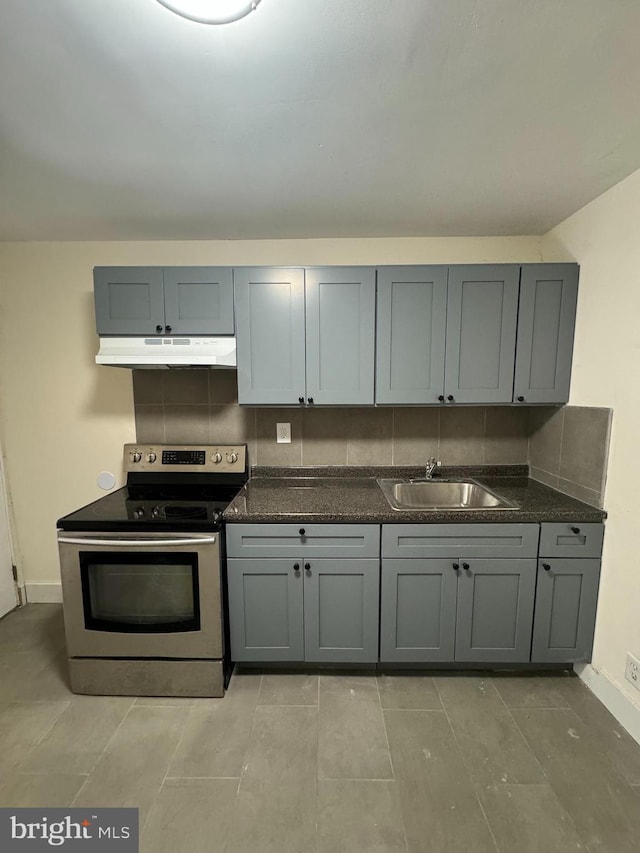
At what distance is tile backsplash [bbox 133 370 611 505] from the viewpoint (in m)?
2.24

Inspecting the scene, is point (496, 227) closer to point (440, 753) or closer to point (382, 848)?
point (440, 753)

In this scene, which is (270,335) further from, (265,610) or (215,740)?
(215,740)

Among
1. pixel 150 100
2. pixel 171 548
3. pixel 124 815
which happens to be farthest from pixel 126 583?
pixel 150 100

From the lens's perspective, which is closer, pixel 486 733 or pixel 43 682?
pixel 486 733

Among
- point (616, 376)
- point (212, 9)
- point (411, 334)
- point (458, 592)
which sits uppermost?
point (212, 9)

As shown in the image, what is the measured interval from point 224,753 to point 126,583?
823mm

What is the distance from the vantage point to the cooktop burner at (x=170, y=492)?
63.1 inches

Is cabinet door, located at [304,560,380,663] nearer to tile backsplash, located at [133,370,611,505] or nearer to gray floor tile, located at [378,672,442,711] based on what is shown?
gray floor tile, located at [378,672,442,711]

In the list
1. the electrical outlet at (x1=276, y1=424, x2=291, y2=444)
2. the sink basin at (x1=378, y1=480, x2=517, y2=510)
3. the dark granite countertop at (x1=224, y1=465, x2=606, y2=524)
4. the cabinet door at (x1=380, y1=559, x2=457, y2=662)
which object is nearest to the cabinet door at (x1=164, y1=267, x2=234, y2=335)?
the electrical outlet at (x1=276, y1=424, x2=291, y2=444)

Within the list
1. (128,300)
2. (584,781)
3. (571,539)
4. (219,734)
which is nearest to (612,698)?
(584,781)

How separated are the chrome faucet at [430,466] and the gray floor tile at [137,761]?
1746 millimetres

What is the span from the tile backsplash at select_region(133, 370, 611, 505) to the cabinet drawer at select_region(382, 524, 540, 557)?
0.63 metres

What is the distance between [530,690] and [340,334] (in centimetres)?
204

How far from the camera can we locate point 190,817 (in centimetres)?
121
